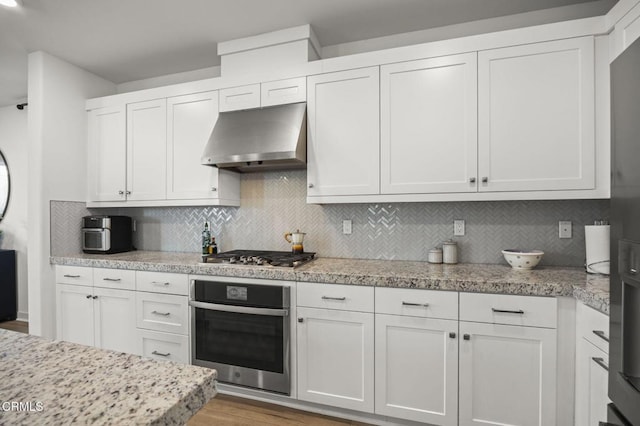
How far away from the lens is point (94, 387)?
0.58 m

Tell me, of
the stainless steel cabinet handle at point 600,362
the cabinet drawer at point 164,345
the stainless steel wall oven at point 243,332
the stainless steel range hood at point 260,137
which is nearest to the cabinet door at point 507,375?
the stainless steel cabinet handle at point 600,362

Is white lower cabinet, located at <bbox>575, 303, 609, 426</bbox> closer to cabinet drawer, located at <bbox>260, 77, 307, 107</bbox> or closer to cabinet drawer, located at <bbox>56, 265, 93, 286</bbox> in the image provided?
cabinet drawer, located at <bbox>260, 77, 307, 107</bbox>

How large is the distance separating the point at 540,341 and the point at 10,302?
18.5 ft

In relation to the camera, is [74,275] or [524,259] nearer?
[524,259]

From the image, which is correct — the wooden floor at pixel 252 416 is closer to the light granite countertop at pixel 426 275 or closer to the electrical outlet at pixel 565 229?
the light granite countertop at pixel 426 275

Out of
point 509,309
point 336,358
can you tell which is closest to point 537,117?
point 509,309

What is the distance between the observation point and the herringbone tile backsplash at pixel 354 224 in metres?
2.23

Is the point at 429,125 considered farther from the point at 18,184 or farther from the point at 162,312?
the point at 18,184

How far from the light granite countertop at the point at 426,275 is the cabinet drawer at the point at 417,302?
0.12ft


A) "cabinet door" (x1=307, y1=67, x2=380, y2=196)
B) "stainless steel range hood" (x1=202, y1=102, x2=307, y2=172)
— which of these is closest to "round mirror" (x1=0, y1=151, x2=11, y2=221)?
"stainless steel range hood" (x1=202, y1=102, x2=307, y2=172)

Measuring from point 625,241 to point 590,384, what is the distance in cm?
104

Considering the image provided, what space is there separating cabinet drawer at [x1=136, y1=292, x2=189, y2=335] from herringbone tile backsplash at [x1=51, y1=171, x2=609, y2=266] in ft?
2.48

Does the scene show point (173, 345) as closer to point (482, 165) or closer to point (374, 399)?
point (374, 399)

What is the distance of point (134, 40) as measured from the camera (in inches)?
106
